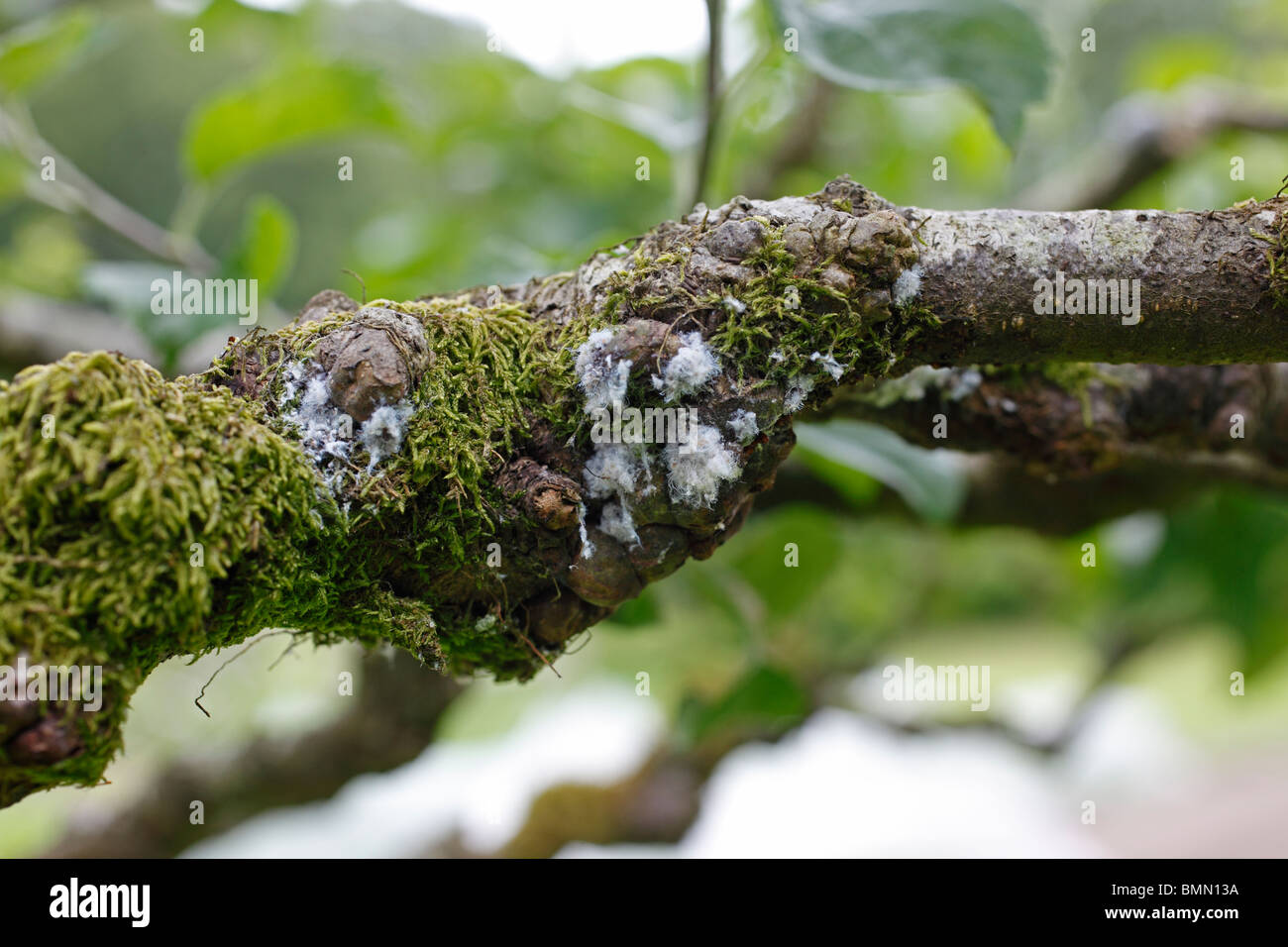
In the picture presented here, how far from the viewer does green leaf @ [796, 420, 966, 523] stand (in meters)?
0.86

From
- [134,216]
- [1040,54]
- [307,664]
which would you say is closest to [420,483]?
[1040,54]

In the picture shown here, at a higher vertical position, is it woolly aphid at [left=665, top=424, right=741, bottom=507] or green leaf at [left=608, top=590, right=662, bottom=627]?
woolly aphid at [left=665, top=424, right=741, bottom=507]

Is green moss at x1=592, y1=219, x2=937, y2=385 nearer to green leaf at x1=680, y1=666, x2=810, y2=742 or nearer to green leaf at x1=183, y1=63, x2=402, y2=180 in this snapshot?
green leaf at x1=680, y1=666, x2=810, y2=742

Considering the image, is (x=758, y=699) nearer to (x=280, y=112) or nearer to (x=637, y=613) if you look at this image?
(x=637, y=613)

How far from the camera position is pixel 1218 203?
4.96 feet

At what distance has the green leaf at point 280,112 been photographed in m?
1.08

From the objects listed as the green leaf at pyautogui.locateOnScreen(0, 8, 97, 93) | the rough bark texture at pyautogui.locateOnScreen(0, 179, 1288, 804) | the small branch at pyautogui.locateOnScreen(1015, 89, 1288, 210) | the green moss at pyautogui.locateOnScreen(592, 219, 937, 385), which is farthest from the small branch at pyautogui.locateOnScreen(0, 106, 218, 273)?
the small branch at pyautogui.locateOnScreen(1015, 89, 1288, 210)

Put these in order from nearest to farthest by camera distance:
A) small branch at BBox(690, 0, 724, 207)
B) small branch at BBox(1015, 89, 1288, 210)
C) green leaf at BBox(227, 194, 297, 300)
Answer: small branch at BBox(690, 0, 724, 207), green leaf at BBox(227, 194, 297, 300), small branch at BBox(1015, 89, 1288, 210)

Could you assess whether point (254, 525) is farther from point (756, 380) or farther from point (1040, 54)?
point (1040, 54)

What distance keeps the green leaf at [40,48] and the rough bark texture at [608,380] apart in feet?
2.67

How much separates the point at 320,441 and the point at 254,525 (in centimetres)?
6

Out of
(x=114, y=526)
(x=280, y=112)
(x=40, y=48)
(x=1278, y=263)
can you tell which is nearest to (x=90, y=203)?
(x=40, y=48)

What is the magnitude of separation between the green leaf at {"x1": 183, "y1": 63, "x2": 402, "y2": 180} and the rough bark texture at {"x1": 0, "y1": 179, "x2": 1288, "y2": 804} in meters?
0.70

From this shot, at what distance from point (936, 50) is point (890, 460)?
387 millimetres
